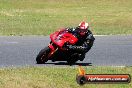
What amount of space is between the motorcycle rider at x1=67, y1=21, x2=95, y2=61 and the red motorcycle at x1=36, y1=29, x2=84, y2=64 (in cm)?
13

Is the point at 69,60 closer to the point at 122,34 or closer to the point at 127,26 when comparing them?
the point at 122,34

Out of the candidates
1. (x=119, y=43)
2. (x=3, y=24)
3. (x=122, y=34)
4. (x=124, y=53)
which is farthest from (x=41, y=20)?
(x=124, y=53)

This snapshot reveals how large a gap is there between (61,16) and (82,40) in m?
19.4

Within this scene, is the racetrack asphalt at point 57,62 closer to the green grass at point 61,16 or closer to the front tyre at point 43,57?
the front tyre at point 43,57

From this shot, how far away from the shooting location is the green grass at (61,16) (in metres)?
27.6

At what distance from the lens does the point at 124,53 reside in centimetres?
1902

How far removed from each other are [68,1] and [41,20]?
17290 mm

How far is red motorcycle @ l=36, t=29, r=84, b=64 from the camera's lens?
16.4 m

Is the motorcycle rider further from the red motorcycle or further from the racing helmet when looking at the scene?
the red motorcycle

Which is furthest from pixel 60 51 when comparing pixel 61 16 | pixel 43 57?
pixel 61 16

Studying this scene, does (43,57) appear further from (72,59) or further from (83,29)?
(83,29)

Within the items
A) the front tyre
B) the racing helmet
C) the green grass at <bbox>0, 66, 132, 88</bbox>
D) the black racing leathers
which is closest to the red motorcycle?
the front tyre

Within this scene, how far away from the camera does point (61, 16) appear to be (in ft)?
118

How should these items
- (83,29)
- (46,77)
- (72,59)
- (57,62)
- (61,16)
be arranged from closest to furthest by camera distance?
(46,77)
(83,29)
(72,59)
(57,62)
(61,16)
